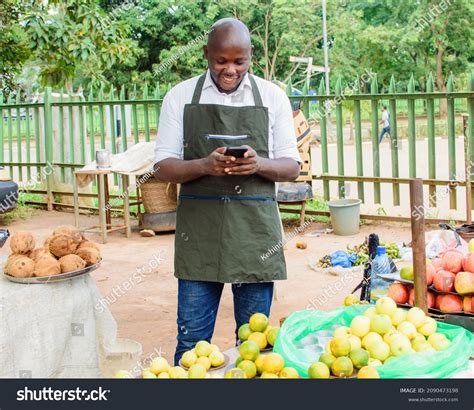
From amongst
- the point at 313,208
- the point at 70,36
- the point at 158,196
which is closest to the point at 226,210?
the point at 70,36

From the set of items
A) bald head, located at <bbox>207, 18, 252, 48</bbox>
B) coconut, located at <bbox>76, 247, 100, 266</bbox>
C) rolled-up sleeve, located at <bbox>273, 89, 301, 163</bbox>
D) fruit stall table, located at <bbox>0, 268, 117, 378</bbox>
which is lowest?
fruit stall table, located at <bbox>0, 268, 117, 378</bbox>

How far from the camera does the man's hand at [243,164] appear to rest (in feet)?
9.52

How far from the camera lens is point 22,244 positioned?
12.0ft

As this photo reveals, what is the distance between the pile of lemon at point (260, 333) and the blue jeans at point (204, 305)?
490mm

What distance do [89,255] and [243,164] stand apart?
46.5 inches

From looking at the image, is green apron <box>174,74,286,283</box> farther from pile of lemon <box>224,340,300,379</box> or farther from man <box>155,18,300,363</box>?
pile of lemon <box>224,340,300,379</box>

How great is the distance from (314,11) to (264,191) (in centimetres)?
2662

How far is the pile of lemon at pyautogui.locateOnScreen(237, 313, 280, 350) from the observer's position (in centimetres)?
261

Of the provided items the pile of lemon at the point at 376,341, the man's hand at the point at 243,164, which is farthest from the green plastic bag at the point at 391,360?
the man's hand at the point at 243,164

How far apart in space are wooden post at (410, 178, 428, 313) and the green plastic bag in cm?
12

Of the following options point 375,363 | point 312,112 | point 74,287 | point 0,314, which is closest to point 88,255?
point 74,287

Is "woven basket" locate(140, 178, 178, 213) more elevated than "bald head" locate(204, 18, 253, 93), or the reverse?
"bald head" locate(204, 18, 253, 93)

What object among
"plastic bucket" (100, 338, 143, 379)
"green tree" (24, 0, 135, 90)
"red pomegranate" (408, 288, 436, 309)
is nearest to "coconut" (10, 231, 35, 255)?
"plastic bucket" (100, 338, 143, 379)

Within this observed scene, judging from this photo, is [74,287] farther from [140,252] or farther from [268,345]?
[140,252]
